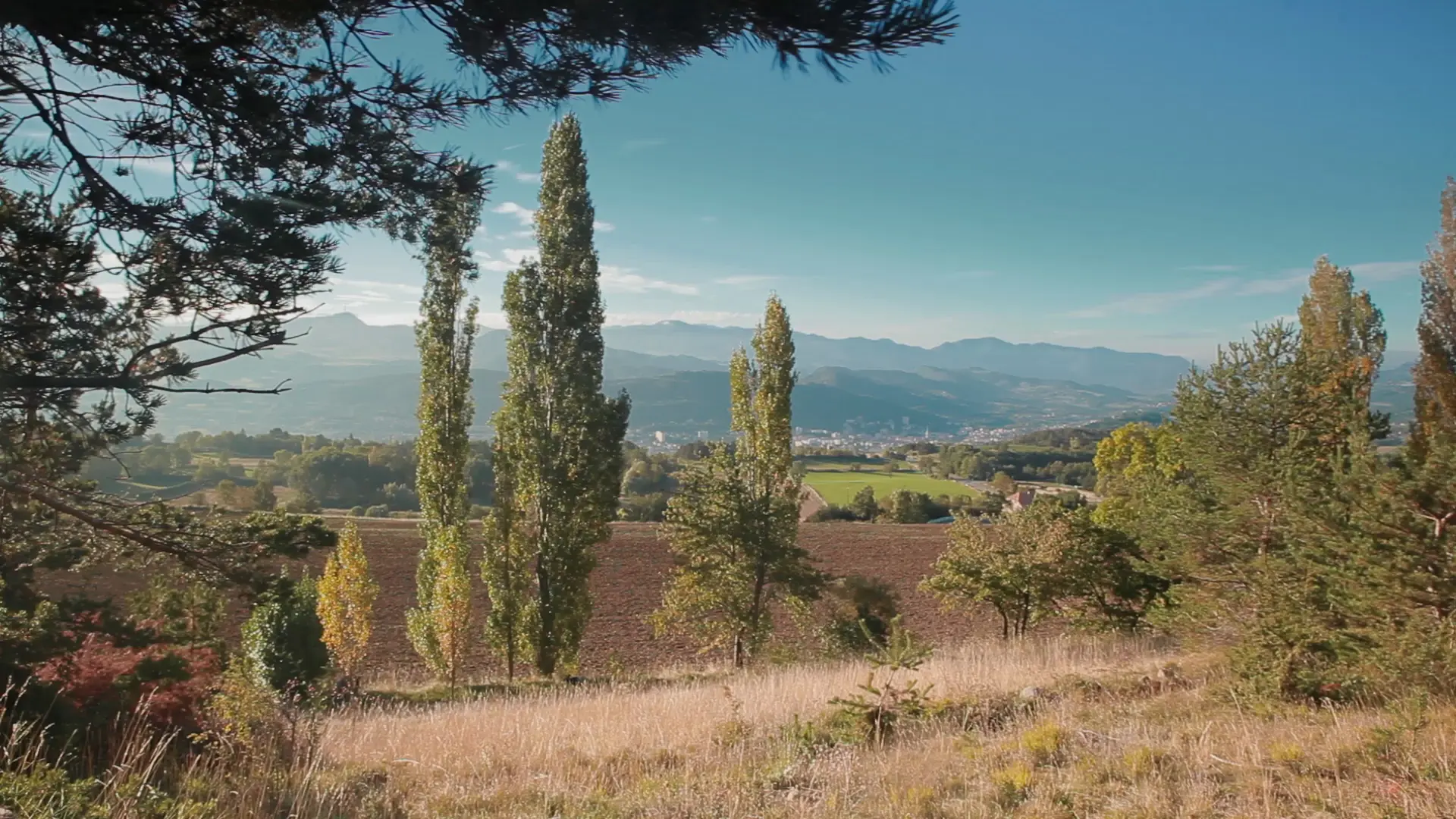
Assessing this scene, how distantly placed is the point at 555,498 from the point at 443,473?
9.97ft

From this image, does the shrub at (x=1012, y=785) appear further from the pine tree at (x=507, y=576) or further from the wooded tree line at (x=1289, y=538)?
the pine tree at (x=507, y=576)

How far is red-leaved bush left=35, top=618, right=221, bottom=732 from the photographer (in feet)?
14.7

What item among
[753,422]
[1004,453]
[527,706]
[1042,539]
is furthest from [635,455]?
[527,706]

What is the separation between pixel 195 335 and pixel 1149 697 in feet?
24.3

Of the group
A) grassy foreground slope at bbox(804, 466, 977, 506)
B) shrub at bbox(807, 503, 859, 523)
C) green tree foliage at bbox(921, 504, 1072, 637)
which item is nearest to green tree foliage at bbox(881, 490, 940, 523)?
grassy foreground slope at bbox(804, 466, 977, 506)

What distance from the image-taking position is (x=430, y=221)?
4.14 meters

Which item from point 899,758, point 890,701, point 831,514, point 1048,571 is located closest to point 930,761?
point 899,758

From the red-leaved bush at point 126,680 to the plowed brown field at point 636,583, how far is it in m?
8.01

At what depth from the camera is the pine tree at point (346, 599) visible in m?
16.0

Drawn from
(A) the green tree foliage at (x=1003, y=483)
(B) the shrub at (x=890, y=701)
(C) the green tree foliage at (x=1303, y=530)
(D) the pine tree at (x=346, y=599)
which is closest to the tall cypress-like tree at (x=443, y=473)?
(D) the pine tree at (x=346, y=599)

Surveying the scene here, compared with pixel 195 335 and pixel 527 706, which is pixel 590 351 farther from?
pixel 195 335

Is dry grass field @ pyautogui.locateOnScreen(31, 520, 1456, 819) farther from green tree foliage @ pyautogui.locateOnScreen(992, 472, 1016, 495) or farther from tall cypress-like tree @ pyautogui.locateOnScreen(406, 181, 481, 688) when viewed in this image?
green tree foliage @ pyautogui.locateOnScreen(992, 472, 1016, 495)

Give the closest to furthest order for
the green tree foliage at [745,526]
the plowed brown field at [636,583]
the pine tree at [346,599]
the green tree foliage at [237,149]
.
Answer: the green tree foliage at [237,149] < the green tree foliage at [745,526] < the pine tree at [346,599] < the plowed brown field at [636,583]

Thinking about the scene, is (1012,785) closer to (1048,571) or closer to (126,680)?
(126,680)
